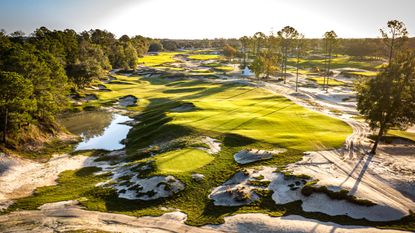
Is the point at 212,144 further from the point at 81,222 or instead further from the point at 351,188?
the point at 81,222

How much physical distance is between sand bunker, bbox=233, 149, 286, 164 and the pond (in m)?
24.7

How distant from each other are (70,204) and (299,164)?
1042 inches

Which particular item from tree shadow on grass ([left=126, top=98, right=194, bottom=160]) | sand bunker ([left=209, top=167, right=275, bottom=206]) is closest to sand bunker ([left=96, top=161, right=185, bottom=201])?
sand bunker ([left=209, top=167, right=275, bottom=206])

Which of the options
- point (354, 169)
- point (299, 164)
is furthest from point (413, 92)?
point (299, 164)

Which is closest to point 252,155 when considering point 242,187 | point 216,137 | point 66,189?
point 242,187

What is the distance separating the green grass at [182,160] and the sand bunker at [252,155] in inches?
149

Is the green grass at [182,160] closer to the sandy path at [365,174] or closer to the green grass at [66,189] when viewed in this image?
the green grass at [66,189]

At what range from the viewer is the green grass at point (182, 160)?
42625 mm

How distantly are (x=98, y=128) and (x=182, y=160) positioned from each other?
37579mm

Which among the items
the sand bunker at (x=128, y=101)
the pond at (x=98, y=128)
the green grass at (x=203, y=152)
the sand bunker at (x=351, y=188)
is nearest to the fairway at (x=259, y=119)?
the green grass at (x=203, y=152)

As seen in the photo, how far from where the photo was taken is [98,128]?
76.6m

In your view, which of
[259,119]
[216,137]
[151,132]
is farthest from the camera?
[151,132]

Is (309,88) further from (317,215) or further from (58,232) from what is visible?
(58,232)

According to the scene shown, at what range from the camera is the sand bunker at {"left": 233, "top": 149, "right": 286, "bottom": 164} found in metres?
45.1
